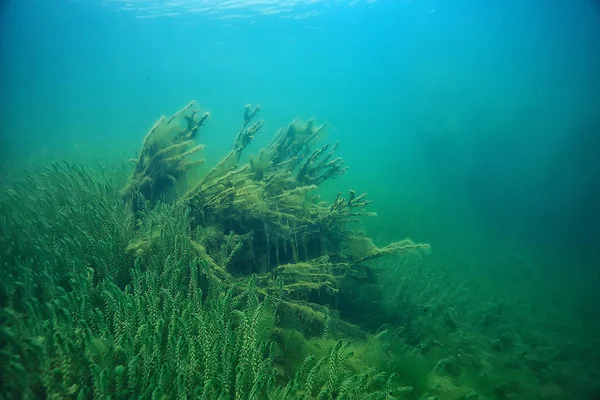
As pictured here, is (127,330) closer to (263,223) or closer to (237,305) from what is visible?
(237,305)

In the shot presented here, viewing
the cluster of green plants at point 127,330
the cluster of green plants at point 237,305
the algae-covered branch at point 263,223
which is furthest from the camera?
the algae-covered branch at point 263,223

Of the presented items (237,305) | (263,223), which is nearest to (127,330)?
(237,305)

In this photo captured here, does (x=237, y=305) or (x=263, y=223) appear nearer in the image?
(x=237, y=305)

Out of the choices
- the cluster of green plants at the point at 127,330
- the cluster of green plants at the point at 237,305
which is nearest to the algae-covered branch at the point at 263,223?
the cluster of green plants at the point at 237,305

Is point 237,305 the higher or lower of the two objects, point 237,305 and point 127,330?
the lower

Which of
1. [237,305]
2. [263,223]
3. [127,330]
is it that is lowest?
[237,305]

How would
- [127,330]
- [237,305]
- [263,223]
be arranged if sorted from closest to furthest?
[127,330] → [237,305] → [263,223]

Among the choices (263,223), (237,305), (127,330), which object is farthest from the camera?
(263,223)

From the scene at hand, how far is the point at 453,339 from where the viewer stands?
476 centimetres

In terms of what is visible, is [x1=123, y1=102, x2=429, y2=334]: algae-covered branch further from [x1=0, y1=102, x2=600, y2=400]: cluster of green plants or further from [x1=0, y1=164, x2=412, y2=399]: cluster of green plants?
[x1=0, y1=164, x2=412, y2=399]: cluster of green plants

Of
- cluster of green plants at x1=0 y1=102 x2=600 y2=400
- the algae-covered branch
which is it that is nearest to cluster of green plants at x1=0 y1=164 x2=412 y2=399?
cluster of green plants at x1=0 y1=102 x2=600 y2=400

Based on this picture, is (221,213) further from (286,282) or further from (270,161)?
(270,161)

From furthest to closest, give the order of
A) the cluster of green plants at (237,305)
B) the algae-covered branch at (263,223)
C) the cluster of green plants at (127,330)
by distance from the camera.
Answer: the algae-covered branch at (263,223)
the cluster of green plants at (237,305)
the cluster of green plants at (127,330)

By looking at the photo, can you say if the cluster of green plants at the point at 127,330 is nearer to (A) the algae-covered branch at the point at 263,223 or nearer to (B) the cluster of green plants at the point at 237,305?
(B) the cluster of green plants at the point at 237,305
